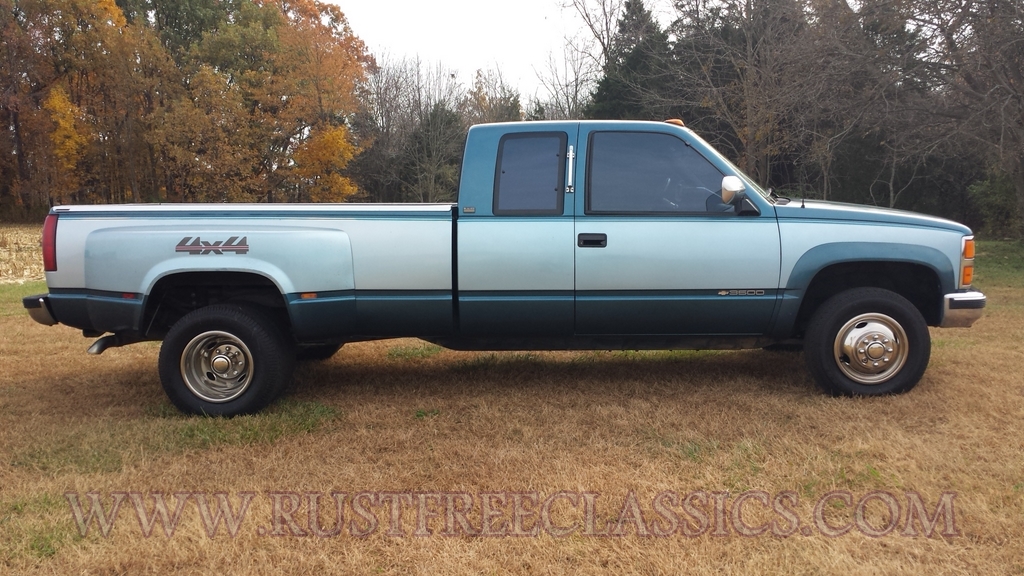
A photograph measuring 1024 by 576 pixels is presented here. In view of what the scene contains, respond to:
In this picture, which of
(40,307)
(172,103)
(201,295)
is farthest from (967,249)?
(172,103)

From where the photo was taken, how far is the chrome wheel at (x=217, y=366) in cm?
459

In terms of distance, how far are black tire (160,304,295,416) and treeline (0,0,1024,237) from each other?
11781 millimetres

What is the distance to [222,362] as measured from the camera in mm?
4598

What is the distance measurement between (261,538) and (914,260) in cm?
429

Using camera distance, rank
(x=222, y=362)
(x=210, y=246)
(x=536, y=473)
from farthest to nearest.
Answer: (x=222, y=362) → (x=210, y=246) → (x=536, y=473)

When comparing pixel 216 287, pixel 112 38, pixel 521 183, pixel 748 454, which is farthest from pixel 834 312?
pixel 112 38

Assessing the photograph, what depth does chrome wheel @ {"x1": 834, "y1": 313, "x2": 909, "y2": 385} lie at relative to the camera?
15.2 feet

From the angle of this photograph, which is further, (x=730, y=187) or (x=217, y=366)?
(x=217, y=366)

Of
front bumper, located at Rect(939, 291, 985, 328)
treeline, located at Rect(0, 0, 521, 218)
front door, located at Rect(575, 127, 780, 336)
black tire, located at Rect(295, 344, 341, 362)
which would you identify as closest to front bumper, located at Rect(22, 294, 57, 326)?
black tire, located at Rect(295, 344, 341, 362)

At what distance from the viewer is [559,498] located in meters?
3.25

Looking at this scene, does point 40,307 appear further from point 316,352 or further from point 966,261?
point 966,261

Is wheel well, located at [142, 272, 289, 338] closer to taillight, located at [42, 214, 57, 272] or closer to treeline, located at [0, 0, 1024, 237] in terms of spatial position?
taillight, located at [42, 214, 57, 272]

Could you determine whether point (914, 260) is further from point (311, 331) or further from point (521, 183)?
point (311, 331)

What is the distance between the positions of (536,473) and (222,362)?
2.35 metres
